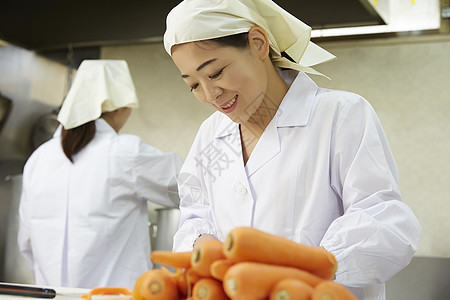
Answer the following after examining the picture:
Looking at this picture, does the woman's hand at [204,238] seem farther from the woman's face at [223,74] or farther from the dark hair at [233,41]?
the dark hair at [233,41]

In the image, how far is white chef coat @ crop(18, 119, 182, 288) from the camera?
5.87ft

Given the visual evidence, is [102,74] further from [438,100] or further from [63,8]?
[438,100]

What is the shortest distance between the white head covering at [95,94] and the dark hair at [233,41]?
969 mm

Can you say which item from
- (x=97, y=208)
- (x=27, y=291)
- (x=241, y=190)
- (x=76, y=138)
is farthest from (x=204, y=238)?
(x=76, y=138)

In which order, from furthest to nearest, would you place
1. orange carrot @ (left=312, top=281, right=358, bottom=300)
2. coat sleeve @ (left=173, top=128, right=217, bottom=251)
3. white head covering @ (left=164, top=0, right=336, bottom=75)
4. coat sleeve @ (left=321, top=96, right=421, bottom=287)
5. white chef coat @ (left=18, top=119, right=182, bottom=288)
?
white chef coat @ (left=18, top=119, right=182, bottom=288), coat sleeve @ (left=173, top=128, right=217, bottom=251), white head covering @ (left=164, top=0, right=336, bottom=75), coat sleeve @ (left=321, top=96, right=421, bottom=287), orange carrot @ (left=312, top=281, right=358, bottom=300)

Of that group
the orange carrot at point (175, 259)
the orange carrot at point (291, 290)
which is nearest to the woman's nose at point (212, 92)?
the orange carrot at point (175, 259)

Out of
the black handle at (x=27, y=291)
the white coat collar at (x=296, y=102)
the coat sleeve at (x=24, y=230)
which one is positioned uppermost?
the white coat collar at (x=296, y=102)

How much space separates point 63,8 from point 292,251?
1.64m

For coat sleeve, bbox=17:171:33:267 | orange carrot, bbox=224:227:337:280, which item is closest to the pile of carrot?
orange carrot, bbox=224:227:337:280

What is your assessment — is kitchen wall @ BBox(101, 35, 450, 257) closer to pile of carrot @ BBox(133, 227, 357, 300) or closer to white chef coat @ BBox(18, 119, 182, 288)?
white chef coat @ BBox(18, 119, 182, 288)

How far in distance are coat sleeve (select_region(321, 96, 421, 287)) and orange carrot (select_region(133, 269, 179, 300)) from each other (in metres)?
0.31

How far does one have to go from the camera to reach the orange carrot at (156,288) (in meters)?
0.60

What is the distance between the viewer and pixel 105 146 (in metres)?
1.83

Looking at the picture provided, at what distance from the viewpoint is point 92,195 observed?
179 cm
